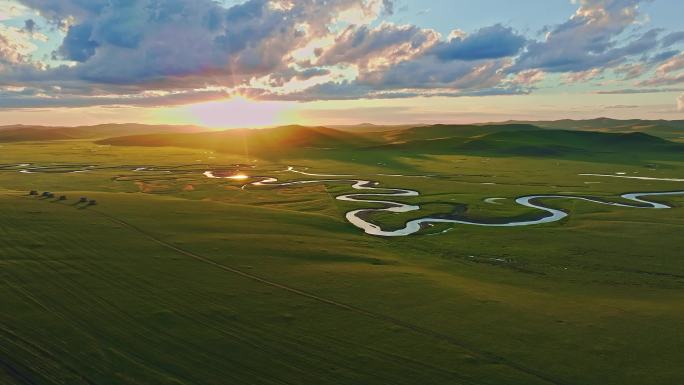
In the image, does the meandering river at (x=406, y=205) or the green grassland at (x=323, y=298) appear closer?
the green grassland at (x=323, y=298)

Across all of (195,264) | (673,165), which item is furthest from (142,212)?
(673,165)

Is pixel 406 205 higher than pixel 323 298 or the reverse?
higher

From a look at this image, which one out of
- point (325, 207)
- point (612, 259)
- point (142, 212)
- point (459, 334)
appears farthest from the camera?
point (325, 207)

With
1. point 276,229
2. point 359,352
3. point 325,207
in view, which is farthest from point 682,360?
point 325,207

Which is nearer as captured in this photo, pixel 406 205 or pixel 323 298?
pixel 323 298

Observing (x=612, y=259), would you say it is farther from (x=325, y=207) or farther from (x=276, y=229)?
→ (x=325, y=207)

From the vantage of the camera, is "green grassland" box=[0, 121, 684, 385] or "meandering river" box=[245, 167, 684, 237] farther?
"meandering river" box=[245, 167, 684, 237]

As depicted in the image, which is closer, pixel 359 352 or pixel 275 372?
pixel 275 372

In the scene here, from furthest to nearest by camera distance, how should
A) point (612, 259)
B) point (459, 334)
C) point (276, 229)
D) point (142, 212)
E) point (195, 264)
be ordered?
1. point (142, 212)
2. point (276, 229)
3. point (612, 259)
4. point (195, 264)
5. point (459, 334)
